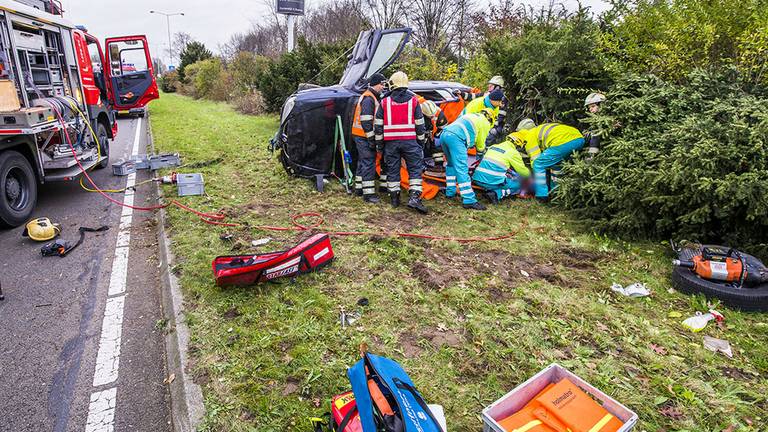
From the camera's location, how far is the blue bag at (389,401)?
6.06ft

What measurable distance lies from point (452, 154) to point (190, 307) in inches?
158

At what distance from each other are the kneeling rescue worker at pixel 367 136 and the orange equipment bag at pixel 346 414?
4299 mm

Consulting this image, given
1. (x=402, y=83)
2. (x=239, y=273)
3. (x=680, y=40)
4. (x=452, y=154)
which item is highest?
(x=680, y=40)

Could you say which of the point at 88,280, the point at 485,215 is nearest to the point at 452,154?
the point at 485,215

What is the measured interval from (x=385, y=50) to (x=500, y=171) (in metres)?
2.65

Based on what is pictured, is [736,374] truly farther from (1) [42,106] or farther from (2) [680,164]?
(1) [42,106]

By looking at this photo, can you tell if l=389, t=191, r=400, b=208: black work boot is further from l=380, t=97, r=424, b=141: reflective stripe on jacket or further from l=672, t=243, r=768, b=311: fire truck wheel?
l=672, t=243, r=768, b=311: fire truck wheel

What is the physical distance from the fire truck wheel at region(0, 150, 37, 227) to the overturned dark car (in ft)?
11.3

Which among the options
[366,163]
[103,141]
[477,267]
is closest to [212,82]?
[103,141]

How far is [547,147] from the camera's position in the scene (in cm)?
631

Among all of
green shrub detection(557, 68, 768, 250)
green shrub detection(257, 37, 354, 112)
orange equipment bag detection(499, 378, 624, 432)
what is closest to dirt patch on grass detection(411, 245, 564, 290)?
green shrub detection(557, 68, 768, 250)

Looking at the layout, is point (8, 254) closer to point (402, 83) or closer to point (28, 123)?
point (28, 123)

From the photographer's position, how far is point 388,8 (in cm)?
2853

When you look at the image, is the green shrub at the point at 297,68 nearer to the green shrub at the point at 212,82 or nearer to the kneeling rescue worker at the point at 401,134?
the kneeling rescue worker at the point at 401,134
